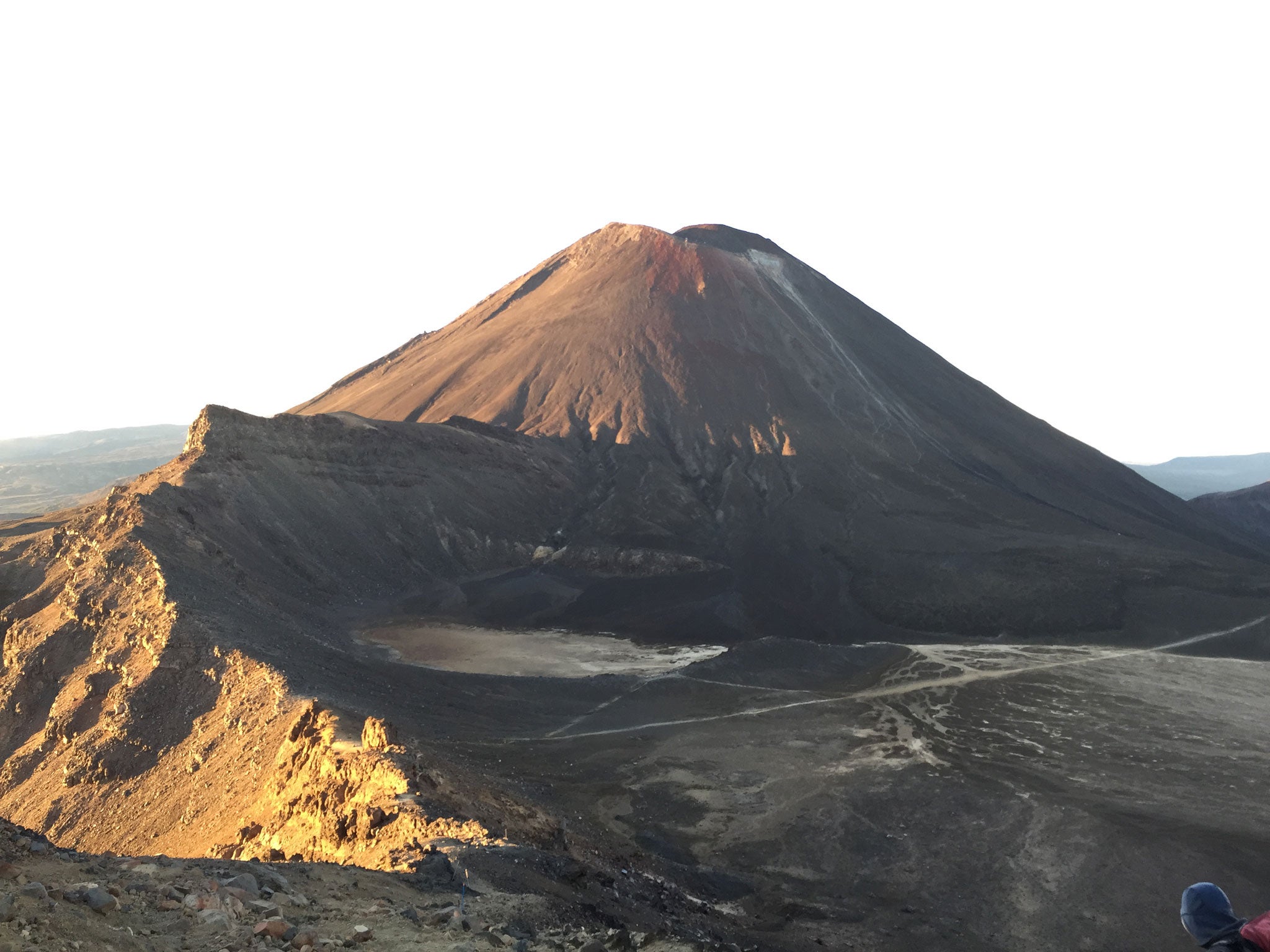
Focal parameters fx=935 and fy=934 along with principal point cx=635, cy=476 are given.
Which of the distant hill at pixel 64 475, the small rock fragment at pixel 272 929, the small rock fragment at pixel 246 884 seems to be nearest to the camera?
the small rock fragment at pixel 272 929

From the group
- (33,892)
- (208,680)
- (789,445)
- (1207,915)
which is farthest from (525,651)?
(1207,915)

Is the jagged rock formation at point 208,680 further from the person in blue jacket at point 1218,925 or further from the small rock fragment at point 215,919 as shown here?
the person in blue jacket at point 1218,925

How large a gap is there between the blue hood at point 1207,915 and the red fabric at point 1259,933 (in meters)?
0.05

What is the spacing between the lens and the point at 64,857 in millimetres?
9922

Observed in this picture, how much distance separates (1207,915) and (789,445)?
2512 inches

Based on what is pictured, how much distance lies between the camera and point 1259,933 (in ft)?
13.6

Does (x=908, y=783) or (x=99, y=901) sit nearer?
(x=99, y=901)

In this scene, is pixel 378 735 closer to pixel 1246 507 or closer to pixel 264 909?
pixel 264 909

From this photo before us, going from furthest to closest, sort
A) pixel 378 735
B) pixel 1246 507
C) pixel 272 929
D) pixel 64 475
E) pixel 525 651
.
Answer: pixel 64 475 → pixel 1246 507 → pixel 525 651 → pixel 378 735 → pixel 272 929

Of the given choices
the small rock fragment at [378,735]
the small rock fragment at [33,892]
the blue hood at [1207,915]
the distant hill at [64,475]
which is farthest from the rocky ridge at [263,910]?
the distant hill at [64,475]

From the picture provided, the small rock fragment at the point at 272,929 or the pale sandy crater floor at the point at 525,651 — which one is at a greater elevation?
the small rock fragment at the point at 272,929

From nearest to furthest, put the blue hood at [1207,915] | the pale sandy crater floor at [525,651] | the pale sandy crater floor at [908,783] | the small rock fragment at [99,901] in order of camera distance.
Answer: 1. the blue hood at [1207,915]
2. the small rock fragment at [99,901]
3. the pale sandy crater floor at [908,783]
4. the pale sandy crater floor at [525,651]

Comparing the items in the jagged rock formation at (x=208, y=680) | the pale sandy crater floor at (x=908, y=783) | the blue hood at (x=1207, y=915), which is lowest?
the pale sandy crater floor at (x=908, y=783)

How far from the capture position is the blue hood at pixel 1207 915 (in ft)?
14.0
